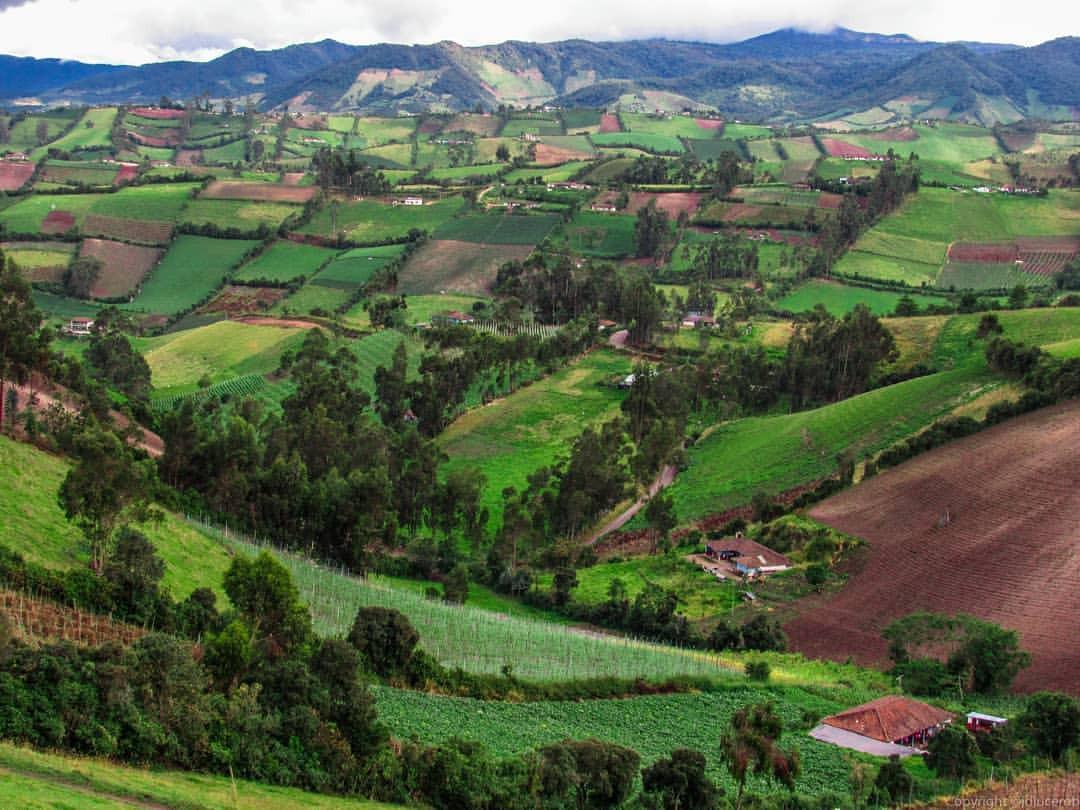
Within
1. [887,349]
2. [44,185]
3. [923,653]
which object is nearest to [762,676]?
[923,653]

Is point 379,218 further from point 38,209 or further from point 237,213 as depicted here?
point 38,209

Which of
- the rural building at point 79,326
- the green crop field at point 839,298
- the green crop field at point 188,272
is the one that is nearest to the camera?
the rural building at point 79,326

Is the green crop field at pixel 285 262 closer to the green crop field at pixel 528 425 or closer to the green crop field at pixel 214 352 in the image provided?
the green crop field at pixel 214 352

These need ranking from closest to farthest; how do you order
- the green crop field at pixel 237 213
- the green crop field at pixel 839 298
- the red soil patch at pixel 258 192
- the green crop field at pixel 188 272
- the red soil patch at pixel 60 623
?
the red soil patch at pixel 60 623, the green crop field at pixel 839 298, the green crop field at pixel 188 272, the green crop field at pixel 237 213, the red soil patch at pixel 258 192

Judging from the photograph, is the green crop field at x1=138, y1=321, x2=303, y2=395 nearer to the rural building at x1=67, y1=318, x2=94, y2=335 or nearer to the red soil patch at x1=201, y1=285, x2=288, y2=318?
the rural building at x1=67, y1=318, x2=94, y2=335

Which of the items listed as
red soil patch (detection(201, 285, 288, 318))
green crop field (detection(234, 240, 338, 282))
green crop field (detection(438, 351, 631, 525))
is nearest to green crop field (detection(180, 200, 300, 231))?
green crop field (detection(234, 240, 338, 282))

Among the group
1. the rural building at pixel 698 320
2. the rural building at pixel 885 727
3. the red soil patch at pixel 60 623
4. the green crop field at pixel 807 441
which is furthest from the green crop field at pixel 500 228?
the red soil patch at pixel 60 623
